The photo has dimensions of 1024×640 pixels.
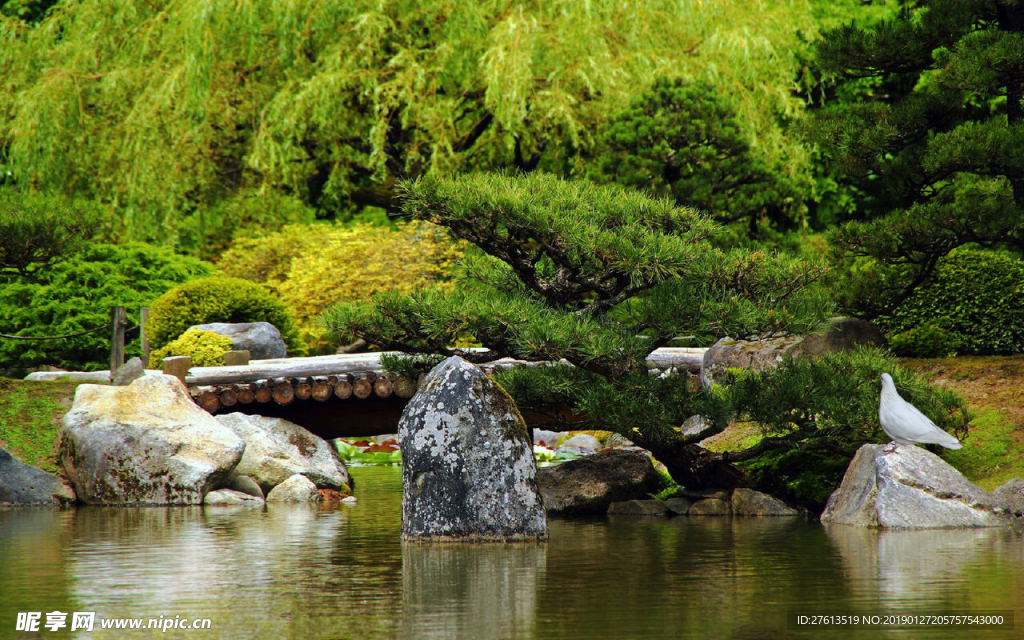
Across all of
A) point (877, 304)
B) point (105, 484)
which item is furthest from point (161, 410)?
point (877, 304)

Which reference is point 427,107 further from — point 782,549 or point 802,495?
point 782,549

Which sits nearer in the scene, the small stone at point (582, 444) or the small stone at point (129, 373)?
the small stone at point (129, 373)

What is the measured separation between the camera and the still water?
546 centimetres

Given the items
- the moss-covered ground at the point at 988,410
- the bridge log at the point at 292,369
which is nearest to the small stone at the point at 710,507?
the moss-covered ground at the point at 988,410

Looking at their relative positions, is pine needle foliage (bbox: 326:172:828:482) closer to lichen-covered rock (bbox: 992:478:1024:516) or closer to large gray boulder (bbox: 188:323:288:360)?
lichen-covered rock (bbox: 992:478:1024:516)

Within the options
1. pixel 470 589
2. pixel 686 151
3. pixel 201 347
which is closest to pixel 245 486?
pixel 201 347

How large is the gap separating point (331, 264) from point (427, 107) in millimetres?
3582

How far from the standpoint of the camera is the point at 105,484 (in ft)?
41.4

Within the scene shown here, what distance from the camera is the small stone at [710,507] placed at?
11.2 metres

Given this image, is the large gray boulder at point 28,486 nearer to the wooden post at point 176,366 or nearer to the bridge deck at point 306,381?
the wooden post at point 176,366

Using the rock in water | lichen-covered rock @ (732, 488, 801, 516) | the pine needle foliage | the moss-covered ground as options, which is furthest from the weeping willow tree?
the rock in water

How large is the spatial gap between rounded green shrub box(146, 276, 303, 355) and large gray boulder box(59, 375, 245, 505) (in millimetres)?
4639

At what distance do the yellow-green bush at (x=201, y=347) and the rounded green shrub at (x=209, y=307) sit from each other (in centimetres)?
100

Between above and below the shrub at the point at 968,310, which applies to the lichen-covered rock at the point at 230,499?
below
